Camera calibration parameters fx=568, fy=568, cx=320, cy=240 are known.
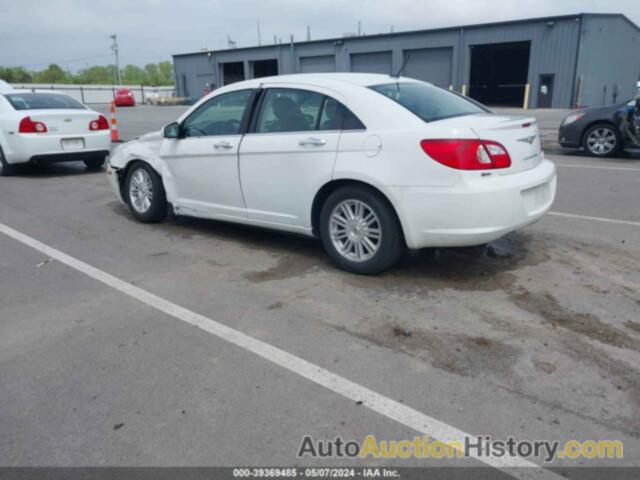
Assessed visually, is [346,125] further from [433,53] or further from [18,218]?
[433,53]

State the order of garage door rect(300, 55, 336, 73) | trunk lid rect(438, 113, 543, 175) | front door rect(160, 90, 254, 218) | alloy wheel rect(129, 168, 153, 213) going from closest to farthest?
trunk lid rect(438, 113, 543, 175), front door rect(160, 90, 254, 218), alloy wheel rect(129, 168, 153, 213), garage door rect(300, 55, 336, 73)

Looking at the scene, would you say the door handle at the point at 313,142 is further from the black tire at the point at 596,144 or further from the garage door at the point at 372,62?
the garage door at the point at 372,62

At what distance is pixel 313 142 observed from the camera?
484 centimetres

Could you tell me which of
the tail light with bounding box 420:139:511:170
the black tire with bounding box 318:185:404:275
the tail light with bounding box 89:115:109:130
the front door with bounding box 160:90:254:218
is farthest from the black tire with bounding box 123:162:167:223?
the tail light with bounding box 89:115:109:130

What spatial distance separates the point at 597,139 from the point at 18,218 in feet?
35.9

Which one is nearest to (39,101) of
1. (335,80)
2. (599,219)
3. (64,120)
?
(64,120)

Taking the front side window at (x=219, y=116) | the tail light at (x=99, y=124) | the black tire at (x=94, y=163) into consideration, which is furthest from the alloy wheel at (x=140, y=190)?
the black tire at (x=94, y=163)

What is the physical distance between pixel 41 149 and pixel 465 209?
8.44m

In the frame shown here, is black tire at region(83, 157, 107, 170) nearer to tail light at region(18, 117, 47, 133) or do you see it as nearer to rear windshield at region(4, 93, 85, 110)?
rear windshield at region(4, 93, 85, 110)

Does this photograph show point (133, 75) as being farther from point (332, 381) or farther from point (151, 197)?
point (332, 381)

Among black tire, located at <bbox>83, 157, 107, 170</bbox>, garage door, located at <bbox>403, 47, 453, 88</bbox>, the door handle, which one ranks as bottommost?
black tire, located at <bbox>83, 157, 107, 170</bbox>

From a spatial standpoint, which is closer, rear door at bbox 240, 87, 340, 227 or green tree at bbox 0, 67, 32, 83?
rear door at bbox 240, 87, 340, 227

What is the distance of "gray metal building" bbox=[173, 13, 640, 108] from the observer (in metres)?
28.3

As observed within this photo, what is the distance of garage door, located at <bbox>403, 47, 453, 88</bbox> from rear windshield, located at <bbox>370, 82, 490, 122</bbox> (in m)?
28.2
